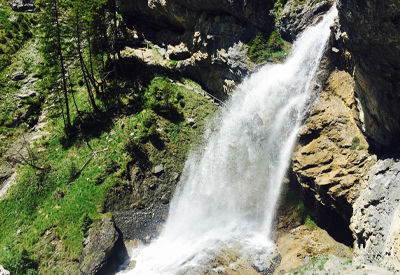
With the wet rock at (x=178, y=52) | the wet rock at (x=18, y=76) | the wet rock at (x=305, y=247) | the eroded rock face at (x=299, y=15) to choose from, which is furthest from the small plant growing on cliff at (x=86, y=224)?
the eroded rock face at (x=299, y=15)

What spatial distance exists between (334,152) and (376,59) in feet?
23.0

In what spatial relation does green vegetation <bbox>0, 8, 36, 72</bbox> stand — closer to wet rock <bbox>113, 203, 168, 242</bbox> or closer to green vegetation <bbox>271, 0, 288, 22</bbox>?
wet rock <bbox>113, 203, 168, 242</bbox>

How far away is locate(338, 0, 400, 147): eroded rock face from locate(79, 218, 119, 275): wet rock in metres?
19.0

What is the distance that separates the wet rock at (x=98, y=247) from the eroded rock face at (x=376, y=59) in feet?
62.5

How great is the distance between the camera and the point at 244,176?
23734mm

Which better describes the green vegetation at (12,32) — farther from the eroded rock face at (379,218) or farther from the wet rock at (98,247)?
the eroded rock face at (379,218)

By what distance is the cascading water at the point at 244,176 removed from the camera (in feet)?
64.6

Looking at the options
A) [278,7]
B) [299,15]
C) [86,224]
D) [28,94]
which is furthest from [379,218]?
[28,94]

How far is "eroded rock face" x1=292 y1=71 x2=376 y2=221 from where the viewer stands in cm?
1723

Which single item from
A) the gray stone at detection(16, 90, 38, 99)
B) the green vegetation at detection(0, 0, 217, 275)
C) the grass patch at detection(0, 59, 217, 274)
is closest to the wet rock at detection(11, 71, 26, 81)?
the green vegetation at detection(0, 0, 217, 275)

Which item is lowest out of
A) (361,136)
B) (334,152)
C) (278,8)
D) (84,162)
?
(84,162)

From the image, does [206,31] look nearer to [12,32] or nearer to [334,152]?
[334,152]

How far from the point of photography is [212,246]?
1927 cm

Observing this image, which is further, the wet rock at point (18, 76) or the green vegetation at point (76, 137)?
the wet rock at point (18, 76)
